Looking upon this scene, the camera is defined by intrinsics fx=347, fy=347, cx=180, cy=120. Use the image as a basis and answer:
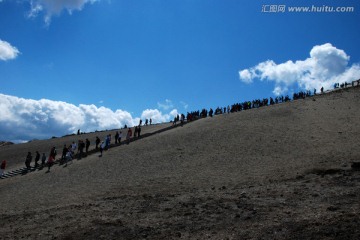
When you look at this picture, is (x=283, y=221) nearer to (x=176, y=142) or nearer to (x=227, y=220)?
(x=227, y=220)

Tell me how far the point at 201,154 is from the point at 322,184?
12.5m

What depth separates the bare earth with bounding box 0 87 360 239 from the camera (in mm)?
12828

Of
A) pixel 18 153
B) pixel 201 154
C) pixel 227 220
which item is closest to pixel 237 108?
pixel 201 154

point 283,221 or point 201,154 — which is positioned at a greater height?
point 201,154

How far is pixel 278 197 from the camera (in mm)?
15633

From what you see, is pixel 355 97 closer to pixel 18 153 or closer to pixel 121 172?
pixel 121 172

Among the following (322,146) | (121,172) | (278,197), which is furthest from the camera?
(322,146)

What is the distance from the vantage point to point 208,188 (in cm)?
1931

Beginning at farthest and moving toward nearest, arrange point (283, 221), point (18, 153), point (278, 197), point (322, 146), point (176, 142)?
1. point (18, 153)
2. point (176, 142)
3. point (322, 146)
4. point (278, 197)
5. point (283, 221)

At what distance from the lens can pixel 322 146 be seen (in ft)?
88.5

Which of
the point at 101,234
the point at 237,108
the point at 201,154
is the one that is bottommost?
the point at 101,234

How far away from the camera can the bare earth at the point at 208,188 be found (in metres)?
12.8

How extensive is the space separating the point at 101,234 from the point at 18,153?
36565 millimetres

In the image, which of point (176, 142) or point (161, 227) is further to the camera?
point (176, 142)
